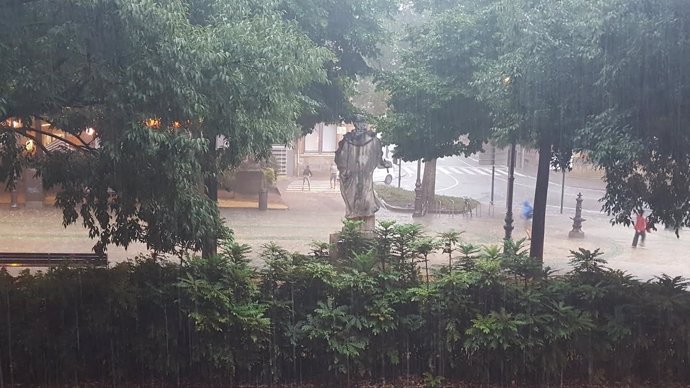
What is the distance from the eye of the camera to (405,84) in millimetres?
14312

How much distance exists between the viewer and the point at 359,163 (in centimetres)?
1252

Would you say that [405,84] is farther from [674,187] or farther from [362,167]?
[674,187]

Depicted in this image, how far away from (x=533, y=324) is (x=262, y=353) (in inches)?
124

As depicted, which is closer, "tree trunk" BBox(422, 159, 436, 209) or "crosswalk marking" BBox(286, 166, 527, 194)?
"tree trunk" BBox(422, 159, 436, 209)

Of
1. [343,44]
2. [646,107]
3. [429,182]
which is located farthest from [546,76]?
[429,182]

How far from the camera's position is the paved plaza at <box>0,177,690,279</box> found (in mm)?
15781

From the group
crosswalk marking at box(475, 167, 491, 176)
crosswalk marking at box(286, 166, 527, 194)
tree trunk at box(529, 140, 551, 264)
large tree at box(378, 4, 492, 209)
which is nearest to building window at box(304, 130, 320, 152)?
crosswalk marking at box(286, 166, 527, 194)

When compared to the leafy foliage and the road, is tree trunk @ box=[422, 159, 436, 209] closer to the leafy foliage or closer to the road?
the road

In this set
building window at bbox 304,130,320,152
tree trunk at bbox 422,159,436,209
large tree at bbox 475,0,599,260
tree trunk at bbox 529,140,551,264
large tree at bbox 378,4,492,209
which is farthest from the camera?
building window at bbox 304,130,320,152

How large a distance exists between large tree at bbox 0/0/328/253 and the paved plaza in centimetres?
722

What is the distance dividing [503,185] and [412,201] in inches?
455

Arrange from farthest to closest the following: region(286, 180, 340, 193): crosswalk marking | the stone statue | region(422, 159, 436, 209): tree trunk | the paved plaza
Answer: region(286, 180, 340, 193): crosswalk marking, region(422, 159, 436, 209): tree trunk, the paved plaza, the stone statue

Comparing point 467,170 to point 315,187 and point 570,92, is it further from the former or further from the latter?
point 570,92

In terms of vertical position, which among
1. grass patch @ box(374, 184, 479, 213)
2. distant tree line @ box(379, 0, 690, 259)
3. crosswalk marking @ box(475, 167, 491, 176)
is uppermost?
distant tree line @ box(379, 0, 690, 259)
